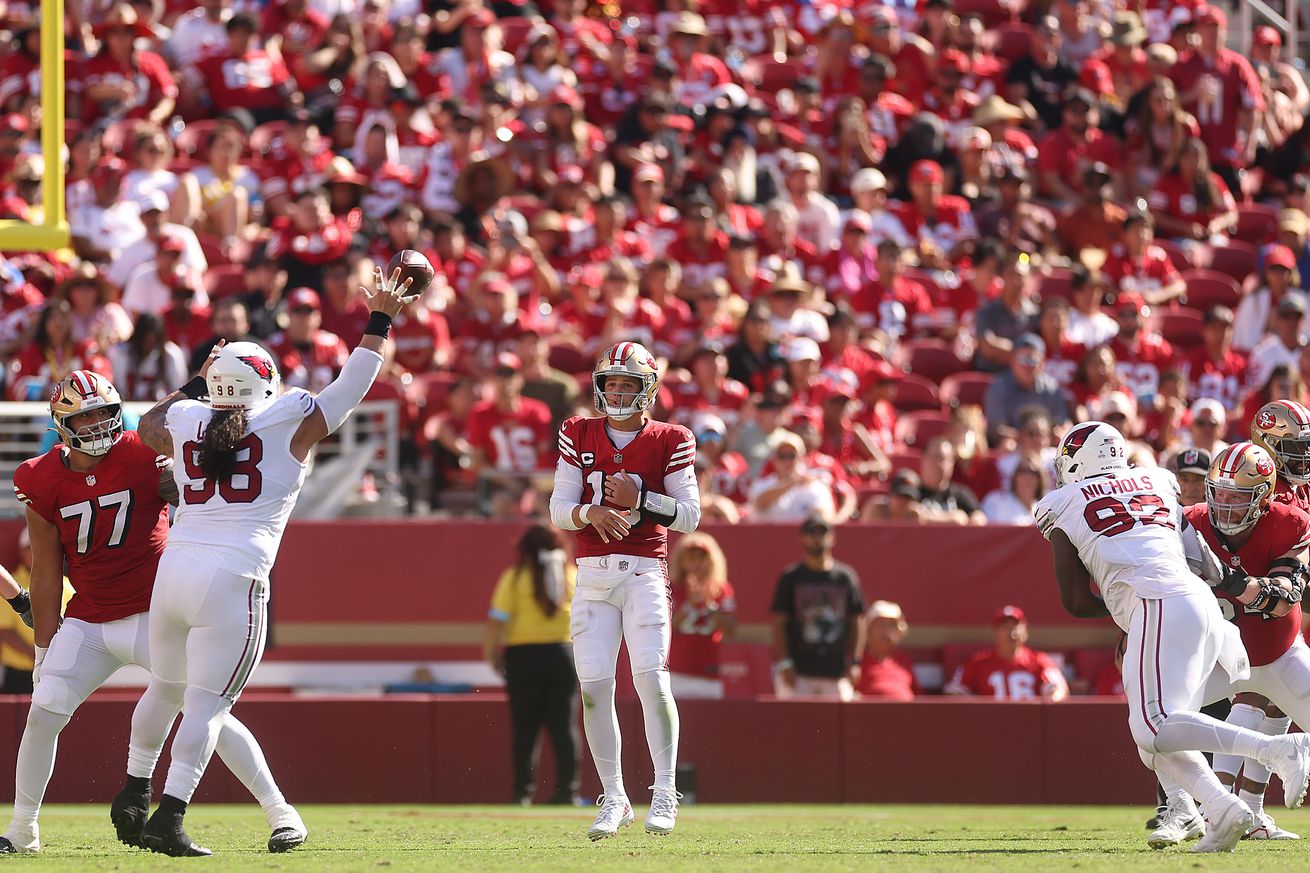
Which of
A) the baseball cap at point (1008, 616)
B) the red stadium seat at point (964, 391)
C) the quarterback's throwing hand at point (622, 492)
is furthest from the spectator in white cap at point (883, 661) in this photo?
the quarterback's throwing hand at point (622, 492)

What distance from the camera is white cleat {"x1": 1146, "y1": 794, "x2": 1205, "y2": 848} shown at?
7988 mm

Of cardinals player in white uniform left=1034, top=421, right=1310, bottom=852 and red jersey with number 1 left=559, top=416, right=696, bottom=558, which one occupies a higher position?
red jersey with number 1 left=559, top=416, right=696, bottom=558

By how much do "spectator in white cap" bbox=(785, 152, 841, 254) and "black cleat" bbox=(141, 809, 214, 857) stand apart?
9.99m

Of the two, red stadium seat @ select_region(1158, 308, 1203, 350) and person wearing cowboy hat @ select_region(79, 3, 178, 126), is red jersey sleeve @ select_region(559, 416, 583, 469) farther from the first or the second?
person wearing cowboy hat @ select_region(79, 3, 178, 126)

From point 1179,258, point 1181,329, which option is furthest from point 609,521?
point 1179,258

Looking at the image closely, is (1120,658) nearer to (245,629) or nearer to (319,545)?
(245,629)

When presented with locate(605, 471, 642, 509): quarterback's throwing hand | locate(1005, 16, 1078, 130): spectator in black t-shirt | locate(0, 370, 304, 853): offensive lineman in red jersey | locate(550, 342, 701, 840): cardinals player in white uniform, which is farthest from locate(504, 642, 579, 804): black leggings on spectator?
locate(1005, 16, 1078, 130): spectator in black t-shirt

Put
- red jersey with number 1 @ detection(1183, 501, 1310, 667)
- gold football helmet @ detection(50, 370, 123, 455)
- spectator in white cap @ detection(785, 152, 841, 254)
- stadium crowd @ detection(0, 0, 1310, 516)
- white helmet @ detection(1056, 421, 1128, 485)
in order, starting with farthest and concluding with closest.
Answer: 1. spectator in white cap @ detection(785, 152, 841, 254)
2. stadium crowd @ detection(0, 0, 1310, 516)
3. red jersey with number 1 @ detection(1183, 501, 1310, 667)
4. white helmet @ detection(1056, 421, 1128, 485)
5. gold football helmet @ detection(50, 370, 123, 455)

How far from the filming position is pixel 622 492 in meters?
8.38

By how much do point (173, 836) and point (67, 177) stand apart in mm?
9504

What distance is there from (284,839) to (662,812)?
5.38 ft

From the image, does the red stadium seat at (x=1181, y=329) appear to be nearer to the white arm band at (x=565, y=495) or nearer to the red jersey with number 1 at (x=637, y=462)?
the red jersey with number 1 at (x=637, y=462)

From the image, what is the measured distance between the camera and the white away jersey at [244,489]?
293 inches

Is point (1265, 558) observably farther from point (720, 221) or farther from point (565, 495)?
point (720, 221)
